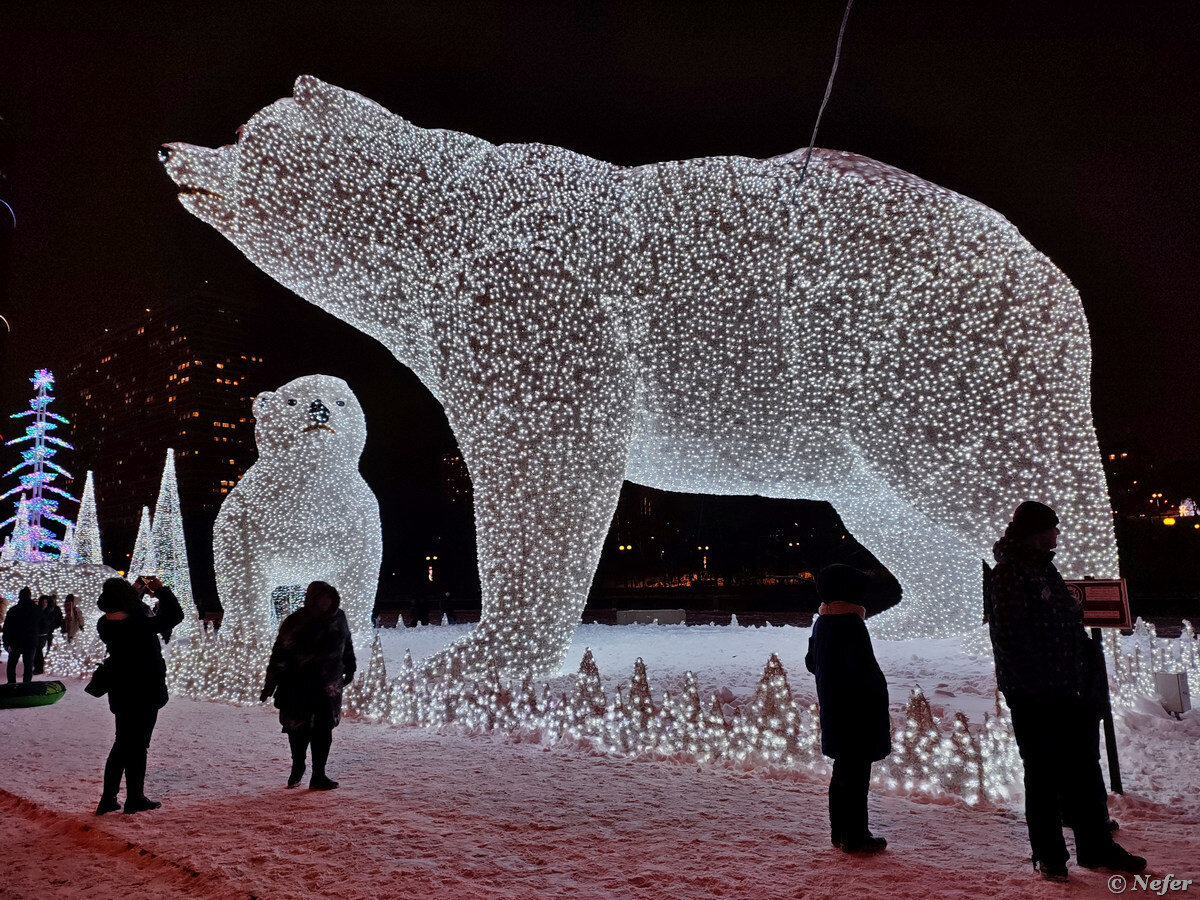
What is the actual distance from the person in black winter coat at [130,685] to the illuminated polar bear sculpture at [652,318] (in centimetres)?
163

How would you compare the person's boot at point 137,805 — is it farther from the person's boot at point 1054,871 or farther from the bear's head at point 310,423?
the bear's head at point 310,423

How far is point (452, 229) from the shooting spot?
4938 mm

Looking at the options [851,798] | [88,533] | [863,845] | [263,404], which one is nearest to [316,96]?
[263,404]

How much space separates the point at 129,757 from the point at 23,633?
19.3ft

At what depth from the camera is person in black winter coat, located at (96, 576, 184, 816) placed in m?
3.18

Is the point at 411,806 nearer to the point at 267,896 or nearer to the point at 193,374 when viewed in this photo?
the point at 267,896

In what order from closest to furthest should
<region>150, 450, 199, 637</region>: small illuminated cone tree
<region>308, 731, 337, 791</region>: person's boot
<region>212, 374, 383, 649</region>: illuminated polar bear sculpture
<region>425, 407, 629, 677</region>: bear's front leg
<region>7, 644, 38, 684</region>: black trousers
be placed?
1. <region>308, 731, 337, 791</region>: person's boot
2. <region>425, 407, 629, 677</region>: bear's front leg
3. <region>212, 374, 383, 649</region>: illuminated polar bear sculpture
4. <region>7, 644, 38, 684</region>: black trousers
5. <region>150, 450, 199, 637</region>: small illuminated cone tree

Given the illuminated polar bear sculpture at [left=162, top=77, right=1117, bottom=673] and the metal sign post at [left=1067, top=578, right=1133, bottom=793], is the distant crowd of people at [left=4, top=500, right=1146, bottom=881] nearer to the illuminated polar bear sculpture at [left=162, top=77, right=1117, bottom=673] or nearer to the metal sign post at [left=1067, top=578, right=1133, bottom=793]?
the metal sign post at [left=1067, top=578, right=1133, bottom=793]

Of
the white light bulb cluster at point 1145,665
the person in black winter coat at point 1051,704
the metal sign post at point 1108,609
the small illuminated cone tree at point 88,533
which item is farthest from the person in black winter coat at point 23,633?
the white light bulb cluster at point 1145,665

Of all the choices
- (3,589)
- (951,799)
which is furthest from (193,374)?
(951,799)

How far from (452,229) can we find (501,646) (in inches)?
101

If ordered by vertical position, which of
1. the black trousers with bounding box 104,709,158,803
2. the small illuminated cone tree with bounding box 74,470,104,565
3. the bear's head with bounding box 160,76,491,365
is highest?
the bear's head with bounding box 160,76,491,365

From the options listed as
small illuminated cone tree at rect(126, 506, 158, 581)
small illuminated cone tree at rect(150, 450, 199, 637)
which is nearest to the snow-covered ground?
small illuminated cone tree at rect(150, 450, 199, 637)

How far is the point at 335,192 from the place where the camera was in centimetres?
488
